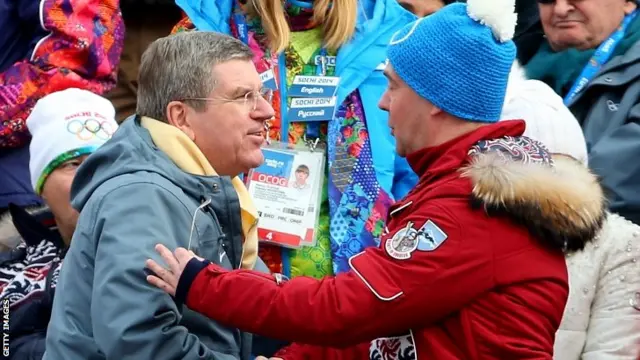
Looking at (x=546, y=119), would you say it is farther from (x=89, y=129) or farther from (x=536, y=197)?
(x=89, y=129)

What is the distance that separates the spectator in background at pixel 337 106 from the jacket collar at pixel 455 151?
1.06 metres

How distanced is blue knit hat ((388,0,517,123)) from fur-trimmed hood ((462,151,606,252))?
17 cm

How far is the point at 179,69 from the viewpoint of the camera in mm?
3037

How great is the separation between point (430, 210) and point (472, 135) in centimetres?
26

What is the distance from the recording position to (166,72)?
3047 mm

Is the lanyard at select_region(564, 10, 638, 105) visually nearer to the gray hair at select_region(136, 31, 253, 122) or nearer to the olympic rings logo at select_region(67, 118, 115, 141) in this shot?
the gray hair at select_region(136, 31, 253, 122)

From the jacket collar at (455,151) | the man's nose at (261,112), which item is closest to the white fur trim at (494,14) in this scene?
the jacket collar at (455,151)

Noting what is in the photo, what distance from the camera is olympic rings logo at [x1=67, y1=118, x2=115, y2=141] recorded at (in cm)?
380

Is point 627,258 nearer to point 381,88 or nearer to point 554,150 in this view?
point 554,150

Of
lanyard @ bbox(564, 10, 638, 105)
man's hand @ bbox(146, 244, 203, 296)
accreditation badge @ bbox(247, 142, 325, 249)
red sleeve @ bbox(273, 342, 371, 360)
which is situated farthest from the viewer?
lanyard @ bbox(564, 10, 638, 105)

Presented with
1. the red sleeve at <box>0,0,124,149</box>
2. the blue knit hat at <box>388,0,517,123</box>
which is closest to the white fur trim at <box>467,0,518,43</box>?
the blue knit hat at <box>388,0,517,123</box>

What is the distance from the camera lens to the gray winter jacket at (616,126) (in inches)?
142

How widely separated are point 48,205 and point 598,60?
2.11 metres

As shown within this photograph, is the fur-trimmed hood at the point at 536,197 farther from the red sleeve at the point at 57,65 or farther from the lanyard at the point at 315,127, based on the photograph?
the red sleeve at the point at 57,65
